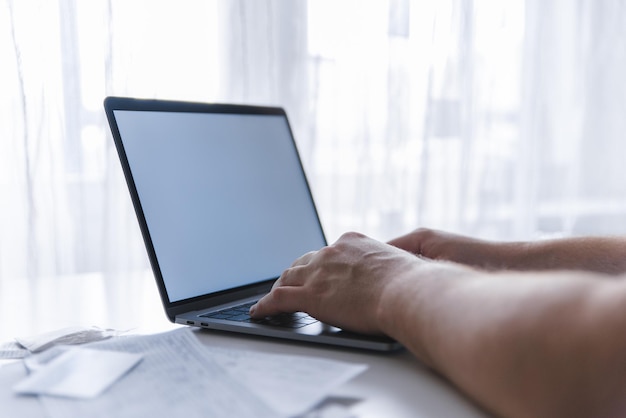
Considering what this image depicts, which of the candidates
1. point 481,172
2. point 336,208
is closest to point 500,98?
point 481,172

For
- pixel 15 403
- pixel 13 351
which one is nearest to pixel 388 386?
pixel 15 403

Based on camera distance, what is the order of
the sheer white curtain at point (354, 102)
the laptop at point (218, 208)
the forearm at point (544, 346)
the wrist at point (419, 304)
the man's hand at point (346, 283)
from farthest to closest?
1. the sheer white curtain at point (354, 102)
2. the laptop at point (218, 208)
3. the man's hand at point (346, 283)
4. the wrist at point (419, 304)
5. the forearm at point (544, 346)

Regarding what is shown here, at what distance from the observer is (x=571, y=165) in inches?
76.2

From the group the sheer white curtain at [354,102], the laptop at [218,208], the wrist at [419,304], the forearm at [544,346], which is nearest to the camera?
the forearm at [544,346]

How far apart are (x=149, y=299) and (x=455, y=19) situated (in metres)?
1.07

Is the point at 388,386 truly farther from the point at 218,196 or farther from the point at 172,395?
the point at 218,196

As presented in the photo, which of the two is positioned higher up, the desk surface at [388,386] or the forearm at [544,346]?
the forearm at [544,346]

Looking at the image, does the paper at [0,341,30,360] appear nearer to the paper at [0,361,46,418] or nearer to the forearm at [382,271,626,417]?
the paper at [0,361,46,418]

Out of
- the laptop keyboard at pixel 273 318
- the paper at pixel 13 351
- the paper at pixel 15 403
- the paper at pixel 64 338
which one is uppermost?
the paper at pixel 15 403

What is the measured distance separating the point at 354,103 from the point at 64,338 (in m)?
1.12

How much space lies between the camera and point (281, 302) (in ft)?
2.39

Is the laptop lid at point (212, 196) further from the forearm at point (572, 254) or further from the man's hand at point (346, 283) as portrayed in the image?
the forearm at point (572, 254)

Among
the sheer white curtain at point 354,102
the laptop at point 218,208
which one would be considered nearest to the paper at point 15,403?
the laptop at point 218,208

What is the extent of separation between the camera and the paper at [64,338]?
698 millimetres
